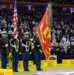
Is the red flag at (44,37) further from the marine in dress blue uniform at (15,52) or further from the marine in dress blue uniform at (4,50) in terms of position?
the marine in dress blue uniform at (4,50)

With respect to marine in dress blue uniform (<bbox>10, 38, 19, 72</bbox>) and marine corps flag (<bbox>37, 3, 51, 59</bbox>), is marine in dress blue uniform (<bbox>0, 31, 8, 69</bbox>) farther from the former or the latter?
marine corps flag (<bbox>37, 3, 51, 59</bbox>)

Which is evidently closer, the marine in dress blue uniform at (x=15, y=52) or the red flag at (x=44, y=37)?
the marine in dress blue uniform at (x=15, y=52)

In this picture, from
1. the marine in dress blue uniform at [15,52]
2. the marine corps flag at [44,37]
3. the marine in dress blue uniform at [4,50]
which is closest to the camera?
the marine in dress blue uniform at [4,50]

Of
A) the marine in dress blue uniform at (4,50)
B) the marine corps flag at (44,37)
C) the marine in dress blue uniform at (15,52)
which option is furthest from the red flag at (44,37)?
the marine in dress blue uniform at (4,50)

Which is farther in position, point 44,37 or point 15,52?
point 44,37

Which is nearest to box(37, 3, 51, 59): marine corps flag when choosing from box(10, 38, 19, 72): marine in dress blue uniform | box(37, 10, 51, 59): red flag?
box(37, 10, 51, 59): red flag

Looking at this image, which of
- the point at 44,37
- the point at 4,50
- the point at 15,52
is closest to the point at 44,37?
the point at 44,37

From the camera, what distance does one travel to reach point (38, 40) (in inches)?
627

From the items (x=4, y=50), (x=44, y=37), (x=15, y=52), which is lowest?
(x=15, y=52)

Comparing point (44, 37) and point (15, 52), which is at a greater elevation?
point (44, 37)

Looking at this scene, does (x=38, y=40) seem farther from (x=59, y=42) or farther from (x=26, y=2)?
(x=26, y=2)

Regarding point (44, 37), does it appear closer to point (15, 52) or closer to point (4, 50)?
point (15, 52)

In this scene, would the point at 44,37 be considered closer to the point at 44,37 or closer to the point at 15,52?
the point at 44,37

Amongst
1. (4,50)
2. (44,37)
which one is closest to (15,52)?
(4,50)
